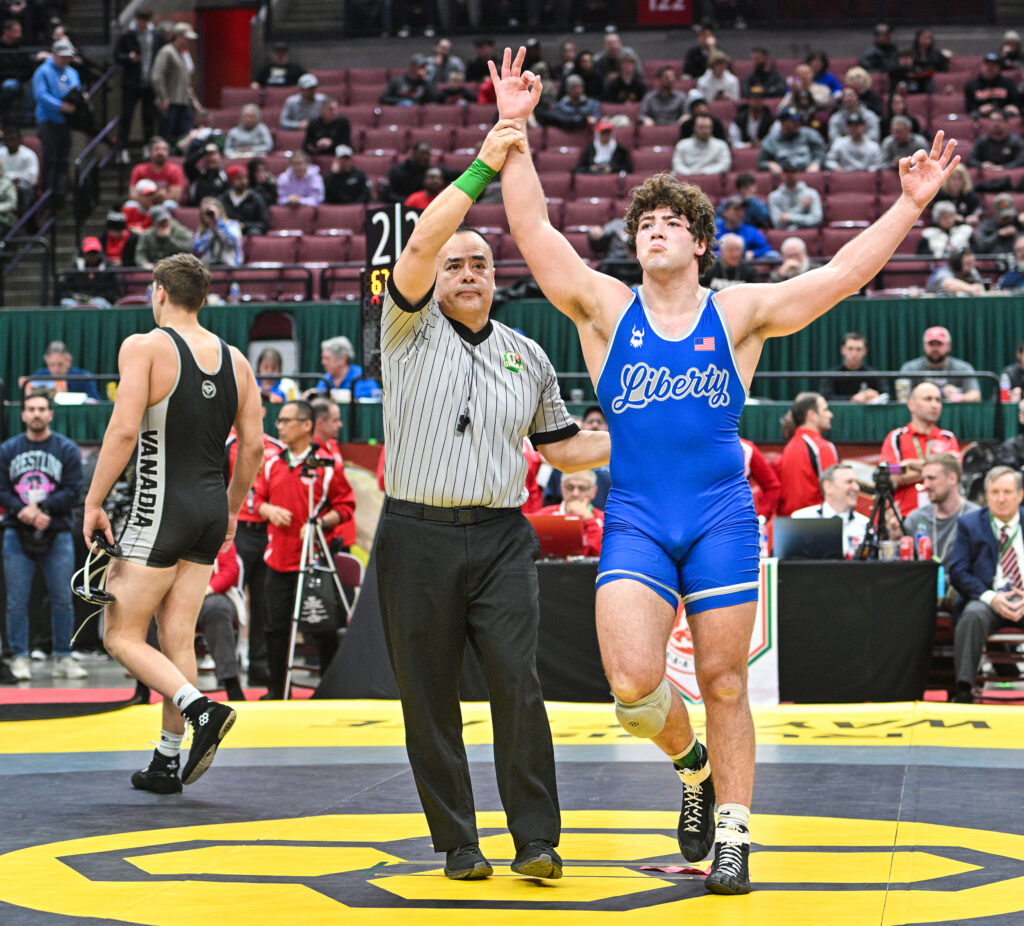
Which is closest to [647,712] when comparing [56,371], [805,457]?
[805,457]

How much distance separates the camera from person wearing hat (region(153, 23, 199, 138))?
1903cm

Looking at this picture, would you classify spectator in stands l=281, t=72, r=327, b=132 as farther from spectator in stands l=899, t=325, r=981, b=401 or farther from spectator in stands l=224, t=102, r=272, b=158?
spectator in stands l=899, t=325, r=981, b=401

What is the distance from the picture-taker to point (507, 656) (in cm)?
424

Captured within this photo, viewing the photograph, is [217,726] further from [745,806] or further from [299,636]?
[299,636]

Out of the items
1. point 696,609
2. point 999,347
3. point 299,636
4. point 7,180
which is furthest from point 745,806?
point 7,180

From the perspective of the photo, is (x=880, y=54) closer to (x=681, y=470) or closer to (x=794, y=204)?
(x=794, y=204)

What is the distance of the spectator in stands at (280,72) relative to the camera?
20234mm

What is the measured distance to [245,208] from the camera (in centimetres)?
1634

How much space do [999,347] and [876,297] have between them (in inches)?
41.5

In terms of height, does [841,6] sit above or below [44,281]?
above

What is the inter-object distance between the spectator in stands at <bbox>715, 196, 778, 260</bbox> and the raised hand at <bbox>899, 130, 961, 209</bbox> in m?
9.79

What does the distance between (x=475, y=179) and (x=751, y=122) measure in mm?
13688

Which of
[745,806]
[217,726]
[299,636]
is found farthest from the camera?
[299,636]

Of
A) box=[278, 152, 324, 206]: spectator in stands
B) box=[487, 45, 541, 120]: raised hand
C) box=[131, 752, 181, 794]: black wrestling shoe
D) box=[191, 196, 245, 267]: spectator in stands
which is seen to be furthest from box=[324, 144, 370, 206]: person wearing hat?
box=[487, 45, 541, 120]: raised hand
